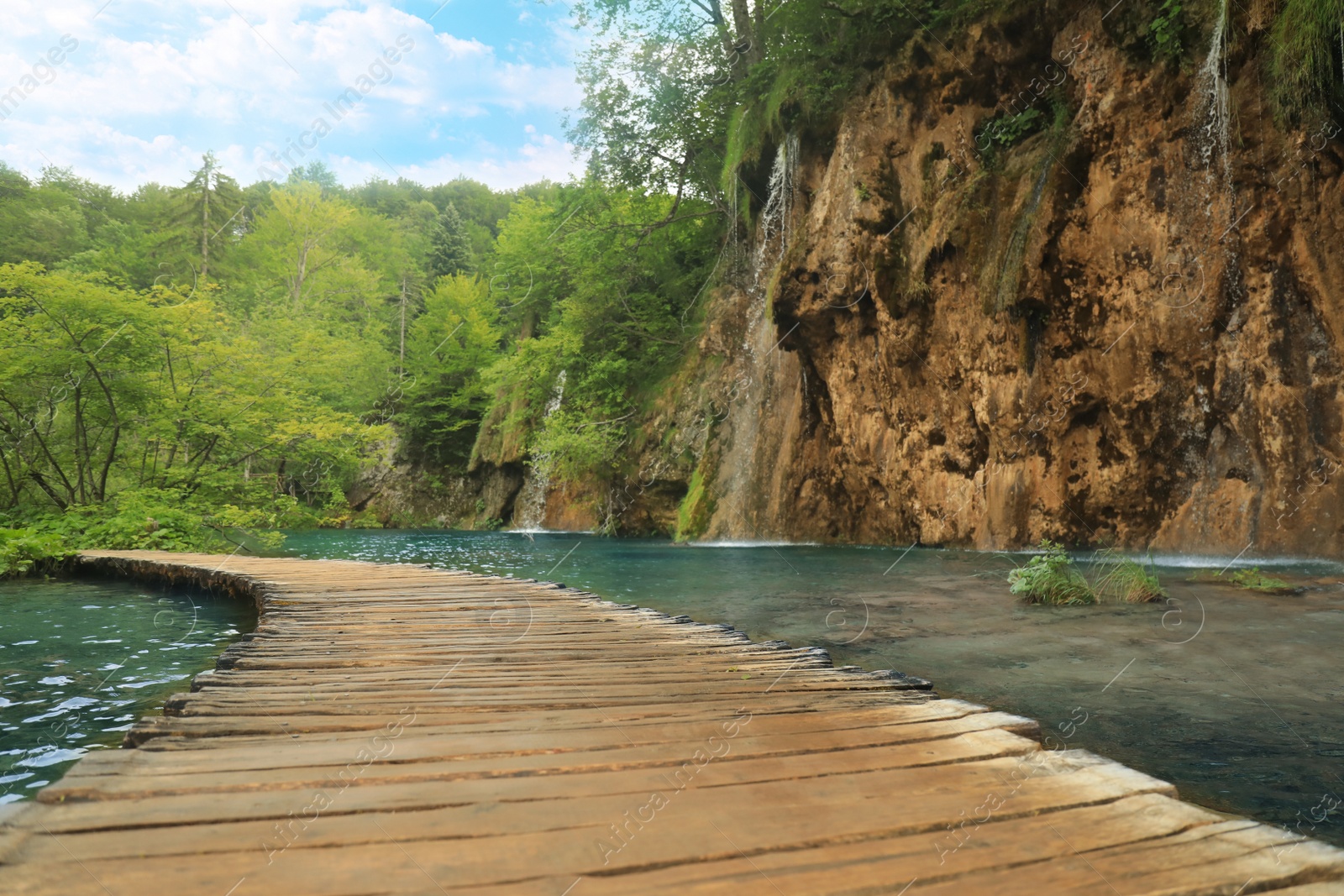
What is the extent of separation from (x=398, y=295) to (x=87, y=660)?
41.6 meters

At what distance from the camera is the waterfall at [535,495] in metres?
29.3

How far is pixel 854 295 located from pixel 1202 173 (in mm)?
6655

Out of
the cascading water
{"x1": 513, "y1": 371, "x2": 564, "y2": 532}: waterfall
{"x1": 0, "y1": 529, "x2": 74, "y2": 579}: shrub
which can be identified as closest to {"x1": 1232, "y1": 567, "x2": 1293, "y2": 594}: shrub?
the cascading water

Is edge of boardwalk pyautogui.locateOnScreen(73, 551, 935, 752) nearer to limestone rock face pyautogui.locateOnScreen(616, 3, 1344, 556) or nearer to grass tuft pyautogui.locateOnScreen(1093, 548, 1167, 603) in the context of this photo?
grass tuft pyautogui.locateOnScreen(1093, 548, 1167, 603)

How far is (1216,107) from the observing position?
10906mm

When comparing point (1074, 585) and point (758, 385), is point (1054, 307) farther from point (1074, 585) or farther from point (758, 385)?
point (758, 385)

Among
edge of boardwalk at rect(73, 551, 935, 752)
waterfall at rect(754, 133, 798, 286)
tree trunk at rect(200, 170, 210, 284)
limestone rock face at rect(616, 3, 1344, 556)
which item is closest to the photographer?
edge of boardwalk at rect(73, 551, 935, 752)

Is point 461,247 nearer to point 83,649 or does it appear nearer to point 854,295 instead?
point 854,295

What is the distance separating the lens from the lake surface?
3.64 meters

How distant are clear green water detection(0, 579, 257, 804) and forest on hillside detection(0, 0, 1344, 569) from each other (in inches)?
129

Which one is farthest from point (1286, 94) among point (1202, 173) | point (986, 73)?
point (986, 73)

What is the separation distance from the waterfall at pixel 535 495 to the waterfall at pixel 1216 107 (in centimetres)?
2100

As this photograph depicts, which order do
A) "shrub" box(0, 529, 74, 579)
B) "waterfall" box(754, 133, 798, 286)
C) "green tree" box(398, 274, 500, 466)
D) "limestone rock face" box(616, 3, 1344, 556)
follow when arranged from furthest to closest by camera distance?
"green tree" box(398, 274, 500, 466), "waterfall" box(754, 133, 798, 286), "shrub" box(0, 529, 74, 579), "limestone rock face" box(616, 3, 1344, 556)

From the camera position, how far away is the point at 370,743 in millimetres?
2709
